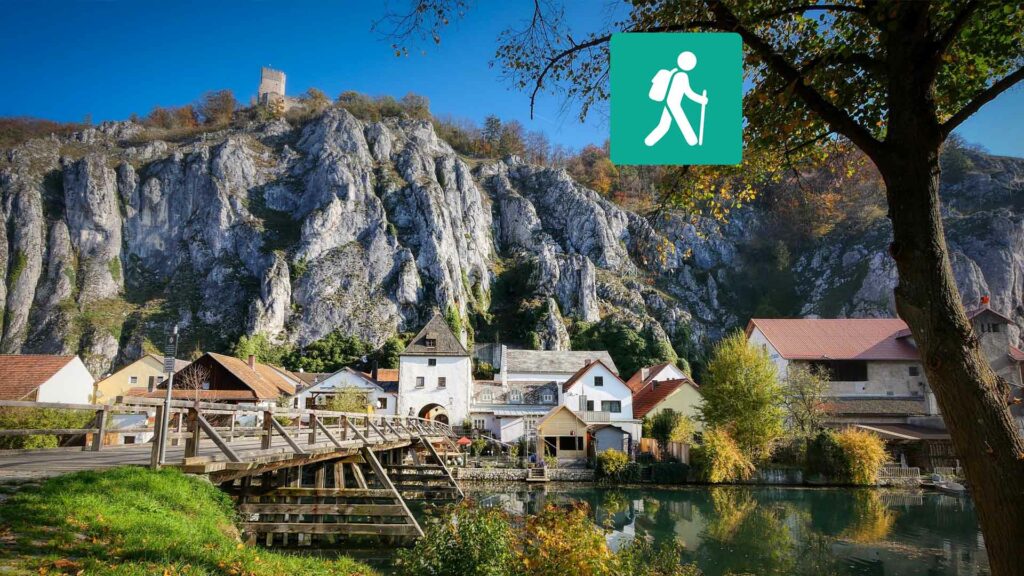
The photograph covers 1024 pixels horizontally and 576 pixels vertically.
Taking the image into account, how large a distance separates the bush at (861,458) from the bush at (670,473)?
31.5 ft

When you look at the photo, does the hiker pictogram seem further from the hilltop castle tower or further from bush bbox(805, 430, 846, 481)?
the hilltop castle tower

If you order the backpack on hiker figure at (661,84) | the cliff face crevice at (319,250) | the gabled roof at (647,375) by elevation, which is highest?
the cliff face crevice at (319,250)

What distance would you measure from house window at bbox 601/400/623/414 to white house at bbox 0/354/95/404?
37.5 m

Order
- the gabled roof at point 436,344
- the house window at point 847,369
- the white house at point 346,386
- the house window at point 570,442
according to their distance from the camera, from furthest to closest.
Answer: the gabled roof at point 436,344
the white house at point 346,386
the house window at point 847,369
the house window at point 570,442

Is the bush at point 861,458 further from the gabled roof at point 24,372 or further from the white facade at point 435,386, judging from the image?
the gabled roof at point 24,372

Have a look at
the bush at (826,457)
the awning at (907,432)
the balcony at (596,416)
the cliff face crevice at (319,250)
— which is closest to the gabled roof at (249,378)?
the balcony at (596,416)

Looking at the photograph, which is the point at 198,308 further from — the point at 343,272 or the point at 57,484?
the point at 57,484

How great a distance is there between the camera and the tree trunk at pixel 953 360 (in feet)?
12.8

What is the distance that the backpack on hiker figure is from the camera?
505cm

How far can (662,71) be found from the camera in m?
5.18

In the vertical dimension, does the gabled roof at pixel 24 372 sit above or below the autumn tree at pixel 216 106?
below

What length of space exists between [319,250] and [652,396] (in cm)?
5551

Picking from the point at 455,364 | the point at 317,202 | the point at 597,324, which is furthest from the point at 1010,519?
the point at 317,202

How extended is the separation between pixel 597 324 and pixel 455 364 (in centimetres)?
3684
